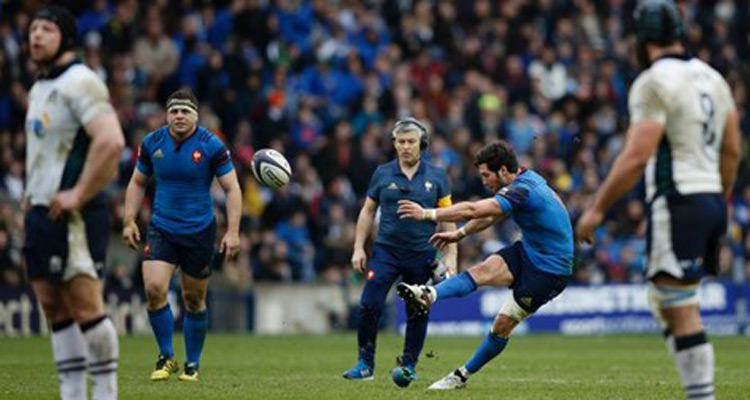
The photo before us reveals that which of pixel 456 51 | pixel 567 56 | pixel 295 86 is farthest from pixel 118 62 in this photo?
pixel 567 56

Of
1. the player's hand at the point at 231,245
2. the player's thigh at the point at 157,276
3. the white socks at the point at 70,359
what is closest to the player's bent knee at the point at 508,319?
the player's hand at the point at 231,245

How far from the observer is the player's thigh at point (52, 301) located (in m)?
9.61

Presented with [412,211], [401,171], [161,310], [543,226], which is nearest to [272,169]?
[401,171]

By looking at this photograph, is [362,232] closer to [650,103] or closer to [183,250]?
[183,250]

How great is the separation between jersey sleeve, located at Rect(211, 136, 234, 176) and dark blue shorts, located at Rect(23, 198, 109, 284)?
4748 millimetres

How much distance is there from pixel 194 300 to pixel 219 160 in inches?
55.1

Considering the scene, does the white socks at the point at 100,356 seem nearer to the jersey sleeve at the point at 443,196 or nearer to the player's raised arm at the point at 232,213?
the player's raised arm at the point at 232,213

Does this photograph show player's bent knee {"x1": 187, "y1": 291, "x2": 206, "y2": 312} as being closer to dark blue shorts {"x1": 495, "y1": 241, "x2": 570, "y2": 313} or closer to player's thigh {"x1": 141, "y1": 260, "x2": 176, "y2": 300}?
player's thigh {"x1": 141, "y1": 260, "x2": 176, "y2": 300}

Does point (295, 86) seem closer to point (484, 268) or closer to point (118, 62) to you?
point (118, 62)

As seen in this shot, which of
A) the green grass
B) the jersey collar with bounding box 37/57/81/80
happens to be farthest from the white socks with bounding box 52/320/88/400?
the green grass

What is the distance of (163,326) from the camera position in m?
14.4

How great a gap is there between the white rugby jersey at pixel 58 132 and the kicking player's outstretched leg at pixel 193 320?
4.98 metres

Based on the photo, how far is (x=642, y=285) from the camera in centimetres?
2862

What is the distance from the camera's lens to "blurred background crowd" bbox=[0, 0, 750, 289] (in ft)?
90.1
